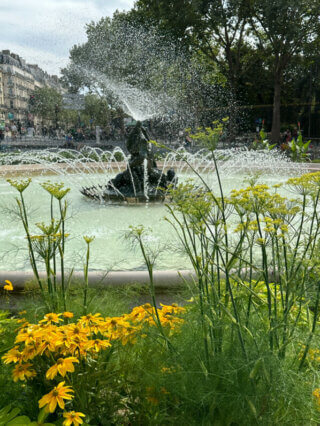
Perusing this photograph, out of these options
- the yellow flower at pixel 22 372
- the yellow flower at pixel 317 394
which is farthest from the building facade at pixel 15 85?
the yellow flower at pixel 317 394

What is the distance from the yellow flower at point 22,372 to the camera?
1.77 m

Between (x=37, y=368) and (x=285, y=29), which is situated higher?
(x=285, y=29)

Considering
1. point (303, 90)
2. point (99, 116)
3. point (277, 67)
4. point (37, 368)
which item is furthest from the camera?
point (99, 116)

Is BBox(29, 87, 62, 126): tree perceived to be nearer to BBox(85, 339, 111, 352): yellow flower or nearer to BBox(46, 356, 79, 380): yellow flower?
BBox(85, 339, 111, 352): yellow flower

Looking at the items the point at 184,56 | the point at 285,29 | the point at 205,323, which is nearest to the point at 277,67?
the point at 285,29

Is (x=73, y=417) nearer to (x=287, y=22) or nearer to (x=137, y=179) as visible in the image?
(x=137, y=179)

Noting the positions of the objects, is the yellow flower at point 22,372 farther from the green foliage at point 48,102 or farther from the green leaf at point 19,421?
the green foliage at point 48,102

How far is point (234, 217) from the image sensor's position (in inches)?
270

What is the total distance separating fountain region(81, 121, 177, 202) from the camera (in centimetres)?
838

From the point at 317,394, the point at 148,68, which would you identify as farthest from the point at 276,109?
the point at 317,394

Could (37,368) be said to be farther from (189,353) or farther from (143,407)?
(189,353)

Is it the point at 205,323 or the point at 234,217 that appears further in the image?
the point at 234,217

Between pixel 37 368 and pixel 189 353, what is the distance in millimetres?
669

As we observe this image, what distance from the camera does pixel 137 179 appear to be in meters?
8.53
